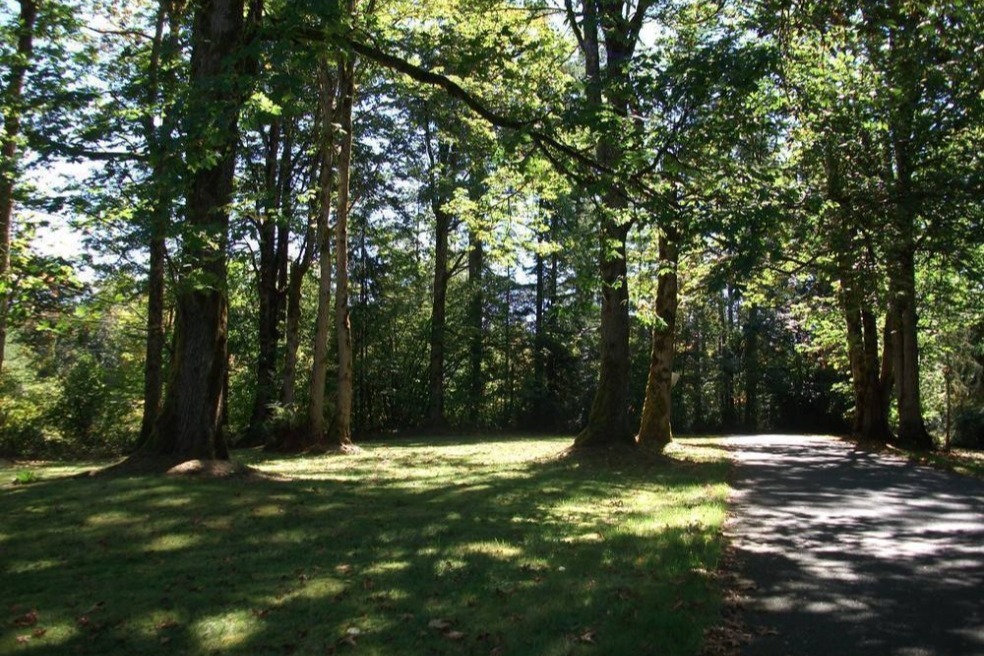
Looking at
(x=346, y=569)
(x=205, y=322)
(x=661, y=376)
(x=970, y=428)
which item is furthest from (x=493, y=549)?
(x=970, y=428)

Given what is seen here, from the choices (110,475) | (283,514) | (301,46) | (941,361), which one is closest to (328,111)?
(301,46)

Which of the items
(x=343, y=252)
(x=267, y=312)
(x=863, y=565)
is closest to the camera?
(x=863, y=565)

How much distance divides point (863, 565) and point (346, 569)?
4794 millimetres

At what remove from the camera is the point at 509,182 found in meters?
16.6

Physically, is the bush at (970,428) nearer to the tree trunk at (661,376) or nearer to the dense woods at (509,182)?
the dense woods at (509,182)

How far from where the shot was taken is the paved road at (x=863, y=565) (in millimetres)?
5055

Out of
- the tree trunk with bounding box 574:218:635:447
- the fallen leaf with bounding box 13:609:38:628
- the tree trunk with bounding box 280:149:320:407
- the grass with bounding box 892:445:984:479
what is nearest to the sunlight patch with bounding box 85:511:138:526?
the fallen leaf with bounding box 13:609:38:628

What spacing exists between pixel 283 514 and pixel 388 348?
2629 centimetres

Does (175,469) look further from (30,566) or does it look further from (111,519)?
(30,566)

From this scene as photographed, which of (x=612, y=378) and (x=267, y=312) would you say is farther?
(x=267, y=312)

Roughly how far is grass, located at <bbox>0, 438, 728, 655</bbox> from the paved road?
51 cm

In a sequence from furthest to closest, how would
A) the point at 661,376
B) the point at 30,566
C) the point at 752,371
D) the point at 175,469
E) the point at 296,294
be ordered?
1. the point at 752,371
2. the point at 296,294
3. the point at 661,376
4. the point at 175,469
5. the point at 30,566

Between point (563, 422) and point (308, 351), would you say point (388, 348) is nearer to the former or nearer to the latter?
point (308, 351)

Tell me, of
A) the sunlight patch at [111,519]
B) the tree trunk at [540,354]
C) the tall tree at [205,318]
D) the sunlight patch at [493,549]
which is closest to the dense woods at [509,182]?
the tall tree at [205,318]
